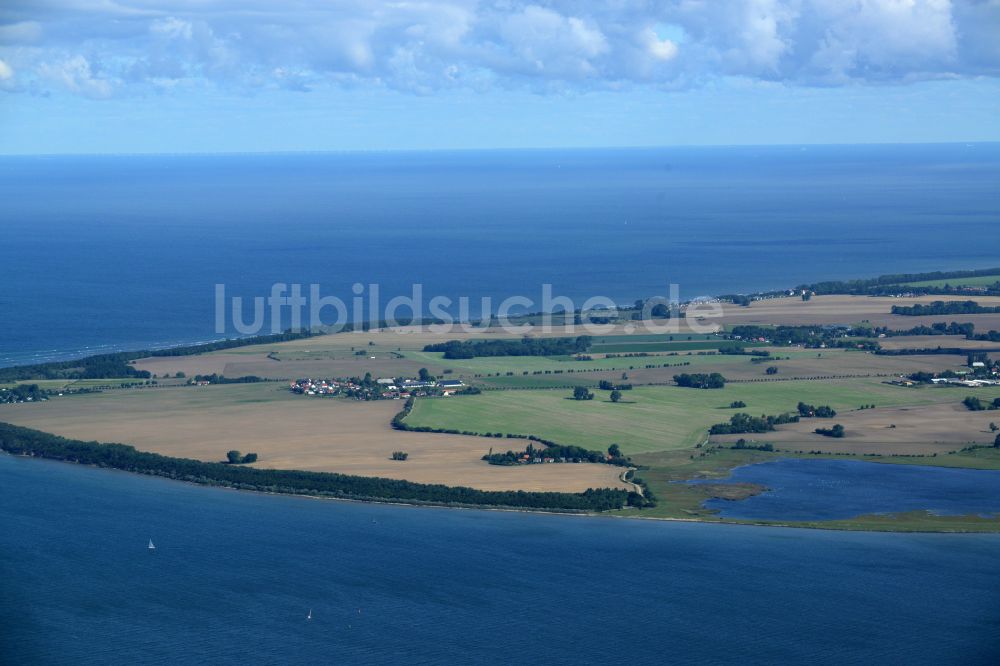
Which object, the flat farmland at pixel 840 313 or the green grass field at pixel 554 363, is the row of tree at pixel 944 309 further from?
the green grass field at pixel 554 363

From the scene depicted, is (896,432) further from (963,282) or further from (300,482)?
(963,282)

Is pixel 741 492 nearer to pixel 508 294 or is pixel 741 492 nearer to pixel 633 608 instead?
pixel 633 608

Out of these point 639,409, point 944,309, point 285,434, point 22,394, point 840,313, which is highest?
point 944,309

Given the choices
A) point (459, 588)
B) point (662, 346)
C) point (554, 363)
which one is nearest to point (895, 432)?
point (554, 363)

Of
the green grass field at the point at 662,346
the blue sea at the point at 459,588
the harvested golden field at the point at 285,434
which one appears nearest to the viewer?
the blue sea at the point at 459,588

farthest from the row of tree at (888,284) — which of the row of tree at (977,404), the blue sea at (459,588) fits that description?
the blue sea at (459,588)

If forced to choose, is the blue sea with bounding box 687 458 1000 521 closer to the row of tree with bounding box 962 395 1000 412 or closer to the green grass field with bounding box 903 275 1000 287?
the row of tree with bounding box 962 395 1000 412
